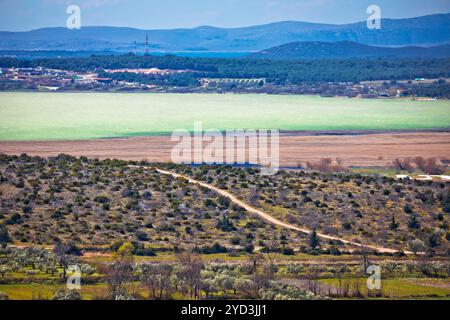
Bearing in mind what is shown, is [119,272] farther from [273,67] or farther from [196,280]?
[273,67]

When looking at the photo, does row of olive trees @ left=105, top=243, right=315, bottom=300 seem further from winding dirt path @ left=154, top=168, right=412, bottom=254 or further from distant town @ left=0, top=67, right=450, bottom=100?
distant town @ left=0, top=67, right=450, bottom=100


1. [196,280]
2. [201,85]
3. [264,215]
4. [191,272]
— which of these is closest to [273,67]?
[201,85]

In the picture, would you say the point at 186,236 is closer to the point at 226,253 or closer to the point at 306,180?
the point at 226,253

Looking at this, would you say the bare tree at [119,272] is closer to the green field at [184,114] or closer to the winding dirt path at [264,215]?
the winding dirt path at [264,215]

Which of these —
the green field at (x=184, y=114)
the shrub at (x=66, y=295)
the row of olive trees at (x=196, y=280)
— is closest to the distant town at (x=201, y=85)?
the green field at (x=184, y=114)

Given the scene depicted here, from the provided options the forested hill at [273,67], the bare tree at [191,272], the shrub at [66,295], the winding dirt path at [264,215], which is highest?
the forested hill at [273,67]

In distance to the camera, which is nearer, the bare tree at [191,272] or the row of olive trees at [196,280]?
the row of olive trees at [196,280]

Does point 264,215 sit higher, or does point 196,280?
point 196,280

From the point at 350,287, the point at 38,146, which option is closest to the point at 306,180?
the point at 350,287
